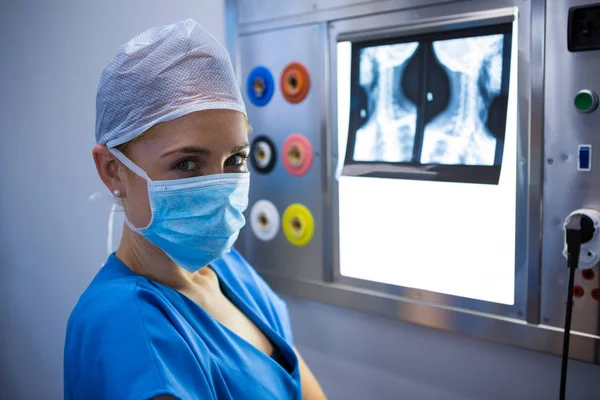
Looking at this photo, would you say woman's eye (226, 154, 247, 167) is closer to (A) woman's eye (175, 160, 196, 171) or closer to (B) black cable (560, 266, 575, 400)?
(A) woman's eye (175, 160, 196, 171)

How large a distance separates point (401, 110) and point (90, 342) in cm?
100

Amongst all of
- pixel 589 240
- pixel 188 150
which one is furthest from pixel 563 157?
pixel 188 150

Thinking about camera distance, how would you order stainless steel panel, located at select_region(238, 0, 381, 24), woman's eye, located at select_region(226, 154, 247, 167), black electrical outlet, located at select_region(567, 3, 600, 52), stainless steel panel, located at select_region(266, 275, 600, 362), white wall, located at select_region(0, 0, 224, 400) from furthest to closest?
white wall, located at select_region(0, 0, 224, 400) < stainless steel panel, located at select_region(238, 0, 381, 24) < stainless steel panel, located at select_region(266, 275, 600, 362) < black electrical outlet, located at select_region(567, 3, 600, 52) < woman's eye, located at select_region(226, 154, 247, 167)

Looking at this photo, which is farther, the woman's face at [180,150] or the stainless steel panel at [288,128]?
the stainless steel panel at [288,128]

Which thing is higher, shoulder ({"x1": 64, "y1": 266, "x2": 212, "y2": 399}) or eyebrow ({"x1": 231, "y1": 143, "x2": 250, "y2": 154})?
eyebrow ({"x1": 231, "y1": 143, "x2": 250, "y2": 154})

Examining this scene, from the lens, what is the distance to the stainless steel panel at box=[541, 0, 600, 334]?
3.92ft

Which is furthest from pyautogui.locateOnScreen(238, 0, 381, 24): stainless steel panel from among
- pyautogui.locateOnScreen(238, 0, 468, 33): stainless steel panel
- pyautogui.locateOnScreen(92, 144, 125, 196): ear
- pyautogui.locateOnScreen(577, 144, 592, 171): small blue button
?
pyautogui.locateOnScreen(92, 144, 125, 196): ear

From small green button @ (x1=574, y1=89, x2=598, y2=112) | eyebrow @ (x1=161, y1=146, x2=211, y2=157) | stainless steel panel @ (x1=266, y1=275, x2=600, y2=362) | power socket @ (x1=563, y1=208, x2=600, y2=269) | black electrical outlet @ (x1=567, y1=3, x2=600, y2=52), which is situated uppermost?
black electrical outlet @ (x1=567, y1=3, x2=600, y2=52)

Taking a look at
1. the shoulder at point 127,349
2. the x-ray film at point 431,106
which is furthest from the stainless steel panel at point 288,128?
the shoulder at point 127,349

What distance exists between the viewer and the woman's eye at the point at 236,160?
1039 mm

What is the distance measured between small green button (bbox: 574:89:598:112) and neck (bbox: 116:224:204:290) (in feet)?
3.08

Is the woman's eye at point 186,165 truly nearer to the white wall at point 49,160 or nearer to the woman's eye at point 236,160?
the woman's eye at point 236,160

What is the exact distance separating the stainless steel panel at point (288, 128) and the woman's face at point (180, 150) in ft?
2.22

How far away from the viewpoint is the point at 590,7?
1147 millimetres
